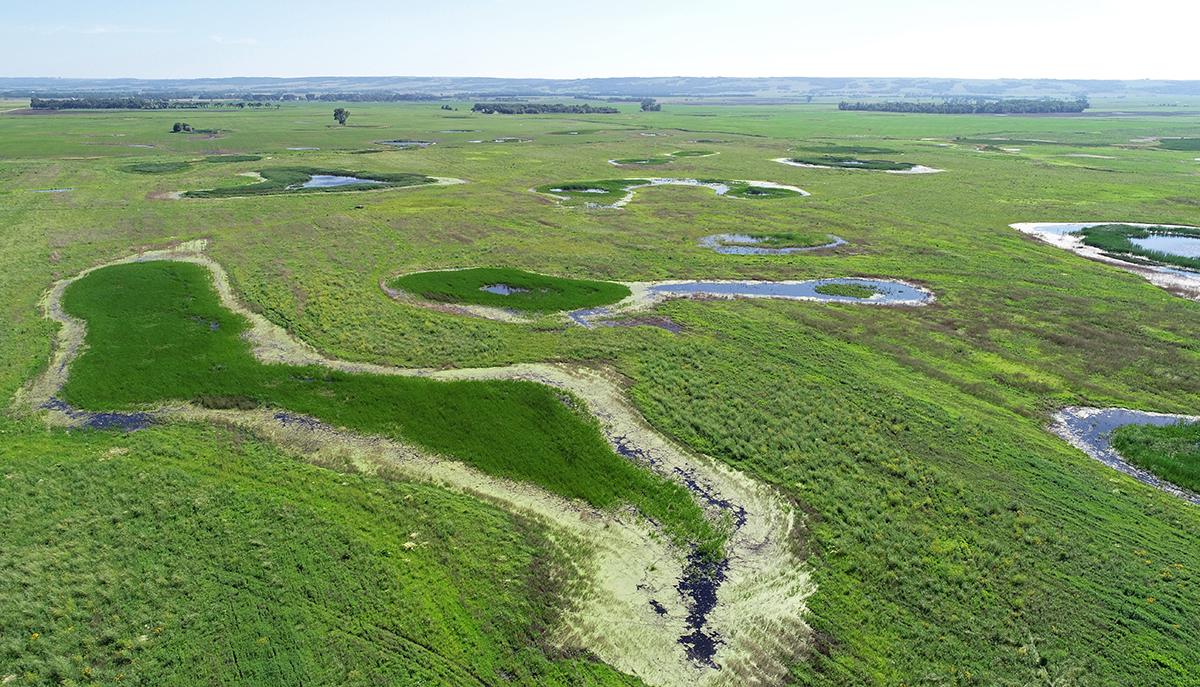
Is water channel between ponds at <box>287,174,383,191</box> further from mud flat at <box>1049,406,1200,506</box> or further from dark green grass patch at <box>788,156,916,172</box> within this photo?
mud flat at <box>1049,406,1200,506</box>

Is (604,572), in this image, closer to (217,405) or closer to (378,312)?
(217,405)

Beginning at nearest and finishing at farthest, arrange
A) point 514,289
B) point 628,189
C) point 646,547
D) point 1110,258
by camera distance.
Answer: point 646,547
point 514,289
point 1110,258
point 628,189

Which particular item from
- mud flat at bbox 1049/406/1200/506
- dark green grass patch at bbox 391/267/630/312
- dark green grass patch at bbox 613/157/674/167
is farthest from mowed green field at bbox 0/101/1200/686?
dark green grass patch at bbox 613/157/674/167

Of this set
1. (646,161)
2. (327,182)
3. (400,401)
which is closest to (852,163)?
(646,161)

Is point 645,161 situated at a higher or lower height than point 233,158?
higher

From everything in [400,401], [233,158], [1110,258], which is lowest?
[400,401]

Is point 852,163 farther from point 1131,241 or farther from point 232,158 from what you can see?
point 232,158
